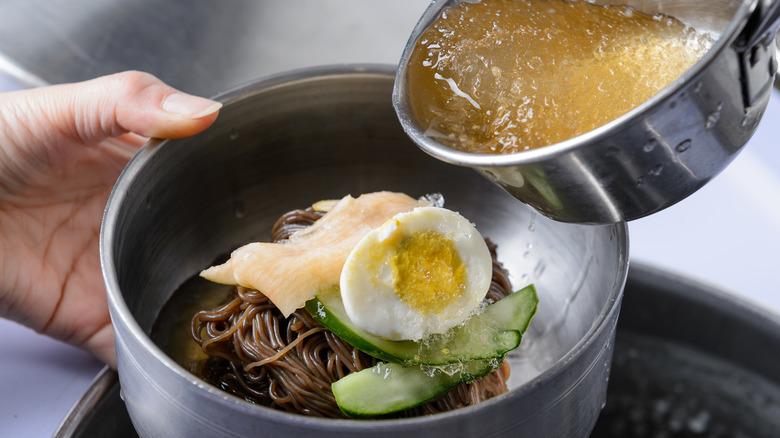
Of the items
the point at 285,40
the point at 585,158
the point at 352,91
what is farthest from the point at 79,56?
the point at 585,158

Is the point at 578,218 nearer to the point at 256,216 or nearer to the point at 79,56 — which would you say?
the point at 256,216

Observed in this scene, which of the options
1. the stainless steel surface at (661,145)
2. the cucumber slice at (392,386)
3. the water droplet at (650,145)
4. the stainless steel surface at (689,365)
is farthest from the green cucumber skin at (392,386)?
the stainless steel surface at (689,365)

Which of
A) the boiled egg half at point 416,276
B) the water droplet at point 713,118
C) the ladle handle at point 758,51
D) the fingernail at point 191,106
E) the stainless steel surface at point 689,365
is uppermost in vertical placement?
the ladle handle at point 758,51

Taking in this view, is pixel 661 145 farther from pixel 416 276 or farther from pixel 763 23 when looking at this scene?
pixel 416 276

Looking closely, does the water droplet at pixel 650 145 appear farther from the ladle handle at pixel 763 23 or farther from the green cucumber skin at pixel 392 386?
the green cucumber skin at pixel 392 386

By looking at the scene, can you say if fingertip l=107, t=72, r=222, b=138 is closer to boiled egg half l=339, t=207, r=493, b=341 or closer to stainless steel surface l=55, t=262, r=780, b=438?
boiled egg half l=339, t=207, r=493, b=341

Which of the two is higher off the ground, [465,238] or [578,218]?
[578,218]
